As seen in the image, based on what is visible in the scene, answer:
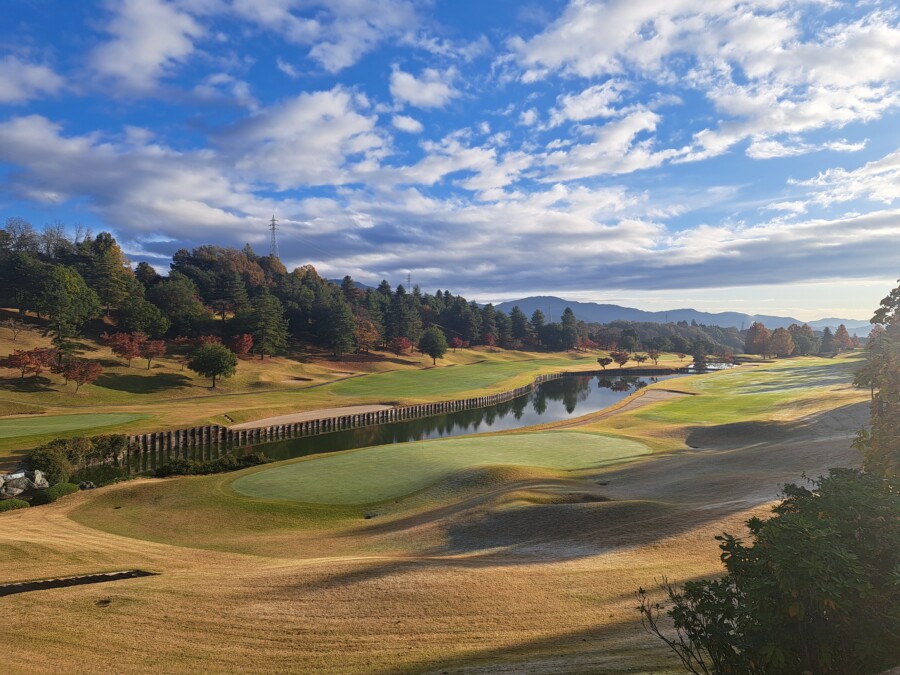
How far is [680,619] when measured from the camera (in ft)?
23.1

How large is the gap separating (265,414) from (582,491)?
1836 inches

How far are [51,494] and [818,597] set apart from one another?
33.2 m

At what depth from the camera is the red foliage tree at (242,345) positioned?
91.5m

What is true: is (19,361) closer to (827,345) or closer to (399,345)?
(399,345)

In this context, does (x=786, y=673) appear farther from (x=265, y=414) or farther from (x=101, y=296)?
(x=101, y=296)

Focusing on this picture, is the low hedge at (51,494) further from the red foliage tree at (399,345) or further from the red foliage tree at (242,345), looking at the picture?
the red foliage tree at (399,345)

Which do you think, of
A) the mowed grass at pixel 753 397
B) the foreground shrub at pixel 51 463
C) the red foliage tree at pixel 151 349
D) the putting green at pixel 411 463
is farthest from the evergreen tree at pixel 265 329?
the mowed grass at pixel 753 397

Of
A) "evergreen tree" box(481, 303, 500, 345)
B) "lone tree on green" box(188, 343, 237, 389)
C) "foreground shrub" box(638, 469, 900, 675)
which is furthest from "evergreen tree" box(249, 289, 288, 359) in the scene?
"foreground shrub" box(638, 469, 900, 675)

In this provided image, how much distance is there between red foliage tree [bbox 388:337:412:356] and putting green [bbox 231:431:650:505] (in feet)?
271

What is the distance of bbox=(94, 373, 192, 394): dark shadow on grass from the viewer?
2653 inches

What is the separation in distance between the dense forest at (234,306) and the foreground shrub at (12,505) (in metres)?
48.7

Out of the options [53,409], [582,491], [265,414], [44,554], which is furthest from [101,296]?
[582,491]

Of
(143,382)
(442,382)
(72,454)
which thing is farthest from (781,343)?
(72,454)

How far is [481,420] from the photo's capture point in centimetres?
6944
